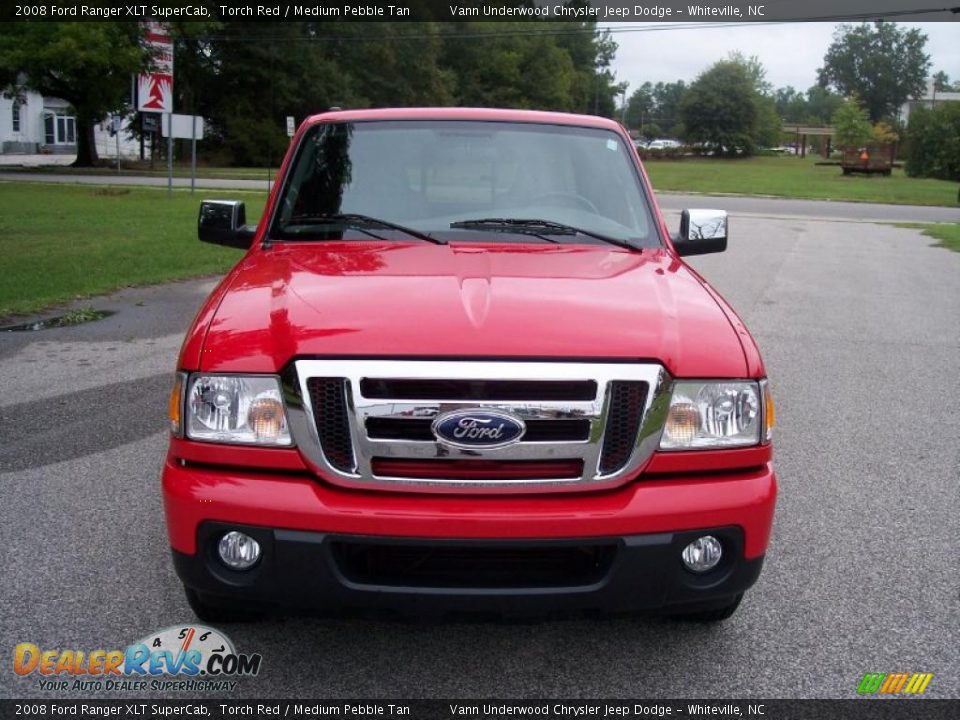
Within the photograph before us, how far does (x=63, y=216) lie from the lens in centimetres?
1809

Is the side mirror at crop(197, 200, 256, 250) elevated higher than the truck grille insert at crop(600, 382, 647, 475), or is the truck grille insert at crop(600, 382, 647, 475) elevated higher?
the side mirror at crop(197, 200, 256, 250)

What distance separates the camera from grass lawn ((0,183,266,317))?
10.3 meters

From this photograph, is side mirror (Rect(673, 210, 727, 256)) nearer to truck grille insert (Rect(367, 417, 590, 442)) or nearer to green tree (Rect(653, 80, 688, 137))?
truck grille insert (Rect(367, 417, 590, 442))

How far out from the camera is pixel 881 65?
5251 inches

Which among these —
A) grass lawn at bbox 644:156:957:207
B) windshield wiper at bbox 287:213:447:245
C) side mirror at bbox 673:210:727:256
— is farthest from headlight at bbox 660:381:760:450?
grass lawn at bbox 644:156:957:207

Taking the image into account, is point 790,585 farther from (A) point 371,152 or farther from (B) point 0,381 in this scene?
(B) point 0,381

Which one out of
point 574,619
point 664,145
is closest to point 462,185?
point 574,619

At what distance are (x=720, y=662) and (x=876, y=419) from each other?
346cm

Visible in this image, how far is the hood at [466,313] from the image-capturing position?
2.66 meters

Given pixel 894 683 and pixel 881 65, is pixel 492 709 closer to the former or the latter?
pixel 894 683

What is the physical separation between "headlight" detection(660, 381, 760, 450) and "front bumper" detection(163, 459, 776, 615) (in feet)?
0.41

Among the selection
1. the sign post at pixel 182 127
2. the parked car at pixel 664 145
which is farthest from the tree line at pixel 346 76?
the sign post at pixel 182 127

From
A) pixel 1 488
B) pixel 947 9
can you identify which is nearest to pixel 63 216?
pixel 1 488

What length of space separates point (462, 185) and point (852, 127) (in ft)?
204
